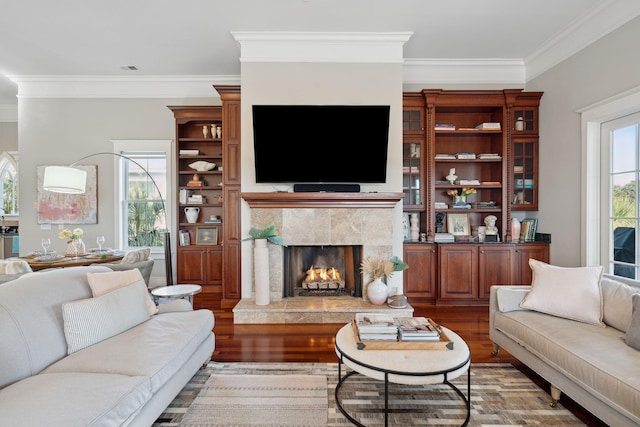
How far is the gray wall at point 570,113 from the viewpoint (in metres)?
2.88

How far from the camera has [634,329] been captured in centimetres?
178

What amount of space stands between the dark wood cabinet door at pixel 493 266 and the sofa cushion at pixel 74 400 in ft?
12.2

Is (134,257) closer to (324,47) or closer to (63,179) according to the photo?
(63,179)

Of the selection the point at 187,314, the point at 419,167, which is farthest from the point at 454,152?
the point at 187,314

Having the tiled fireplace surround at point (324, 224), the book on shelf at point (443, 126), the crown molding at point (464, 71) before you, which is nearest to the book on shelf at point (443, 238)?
the tiled fireplace surround at point (324, 224)

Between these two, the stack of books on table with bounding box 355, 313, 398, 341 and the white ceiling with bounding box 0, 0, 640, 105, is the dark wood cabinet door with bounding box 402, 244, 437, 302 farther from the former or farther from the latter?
the white ceiling with bounding box 0, 0, 640, 105

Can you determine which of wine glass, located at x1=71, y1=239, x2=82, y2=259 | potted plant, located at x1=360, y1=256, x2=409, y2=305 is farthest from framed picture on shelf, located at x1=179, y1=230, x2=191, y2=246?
potted plant, located at x1=360, y1=256, x2=409, y2=305

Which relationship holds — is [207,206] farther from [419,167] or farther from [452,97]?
[452,97]

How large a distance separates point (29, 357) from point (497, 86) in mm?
5337

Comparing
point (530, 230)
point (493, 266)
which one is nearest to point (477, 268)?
point (493, 266)

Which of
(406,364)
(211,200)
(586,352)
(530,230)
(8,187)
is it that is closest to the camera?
(406,364)

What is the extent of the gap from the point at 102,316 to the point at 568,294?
3.08 m

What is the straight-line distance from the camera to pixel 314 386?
2135mm

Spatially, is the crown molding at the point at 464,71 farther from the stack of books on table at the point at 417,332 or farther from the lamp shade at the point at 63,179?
the lamp shade at the point at 63,179
